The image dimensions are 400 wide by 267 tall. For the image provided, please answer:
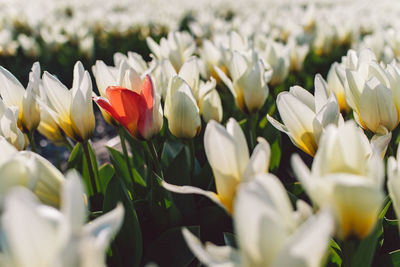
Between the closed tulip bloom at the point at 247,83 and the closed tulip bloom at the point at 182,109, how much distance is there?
249 mm

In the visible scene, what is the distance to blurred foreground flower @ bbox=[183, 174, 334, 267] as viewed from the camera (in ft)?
1.71

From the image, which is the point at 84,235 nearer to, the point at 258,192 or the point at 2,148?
the point at 258,192

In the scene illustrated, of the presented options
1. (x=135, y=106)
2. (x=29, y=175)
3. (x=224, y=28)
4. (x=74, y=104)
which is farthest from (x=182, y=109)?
(x=224, y=28)

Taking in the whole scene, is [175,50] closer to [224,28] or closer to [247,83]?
[247,83]

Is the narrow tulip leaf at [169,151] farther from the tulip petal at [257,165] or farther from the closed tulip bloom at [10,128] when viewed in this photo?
the tulip petal at [257,165]

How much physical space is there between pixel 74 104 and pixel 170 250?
484 mm

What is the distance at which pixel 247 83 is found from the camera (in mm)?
1426

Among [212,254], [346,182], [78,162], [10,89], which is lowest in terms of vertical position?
[78,162]

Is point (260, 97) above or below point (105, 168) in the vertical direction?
above

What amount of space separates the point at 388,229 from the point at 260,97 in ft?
2.00

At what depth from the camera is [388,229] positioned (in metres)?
1.11

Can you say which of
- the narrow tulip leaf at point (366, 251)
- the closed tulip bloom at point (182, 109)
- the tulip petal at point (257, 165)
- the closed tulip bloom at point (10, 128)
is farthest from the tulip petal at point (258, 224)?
the closed tulip bloom at point (10, 128)

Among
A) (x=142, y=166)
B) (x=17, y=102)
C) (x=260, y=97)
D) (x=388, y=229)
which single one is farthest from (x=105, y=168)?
(x=388, y=229)

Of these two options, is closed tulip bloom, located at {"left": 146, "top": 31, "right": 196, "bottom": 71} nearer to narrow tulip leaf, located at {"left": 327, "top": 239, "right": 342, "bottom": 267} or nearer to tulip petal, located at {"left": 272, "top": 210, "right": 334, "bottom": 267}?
narrow tulip leaf, located at {"left": 327, "top": 239, "right": 342, "bottom": 267}
